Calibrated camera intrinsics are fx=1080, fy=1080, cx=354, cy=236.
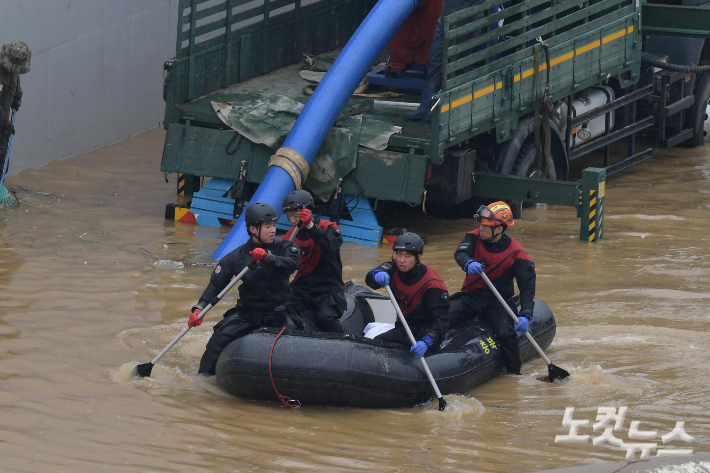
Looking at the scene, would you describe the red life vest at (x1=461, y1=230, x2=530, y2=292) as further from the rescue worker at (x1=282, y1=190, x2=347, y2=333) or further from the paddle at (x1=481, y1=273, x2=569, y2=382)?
the rescue worker at (x1=282, y1=190, x2=347, y2=333)

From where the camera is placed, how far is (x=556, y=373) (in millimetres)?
8242

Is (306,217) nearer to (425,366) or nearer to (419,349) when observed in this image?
(419,349)

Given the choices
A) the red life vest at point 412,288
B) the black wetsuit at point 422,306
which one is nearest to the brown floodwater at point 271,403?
the black wetsuit at point 422,306

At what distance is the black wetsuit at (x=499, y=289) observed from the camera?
27.7ft

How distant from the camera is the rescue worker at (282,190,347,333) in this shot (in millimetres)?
8438

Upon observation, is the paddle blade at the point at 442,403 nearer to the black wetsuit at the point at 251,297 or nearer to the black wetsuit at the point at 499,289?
the black wetsuit at the point at 499,289

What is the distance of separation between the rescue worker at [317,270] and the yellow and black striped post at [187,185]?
5.21 m

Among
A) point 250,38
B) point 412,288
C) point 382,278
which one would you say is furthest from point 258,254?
A: point 250,38

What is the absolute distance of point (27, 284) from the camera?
10.1 m

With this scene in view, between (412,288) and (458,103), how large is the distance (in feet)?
14.0

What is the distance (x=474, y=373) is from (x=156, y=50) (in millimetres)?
11358

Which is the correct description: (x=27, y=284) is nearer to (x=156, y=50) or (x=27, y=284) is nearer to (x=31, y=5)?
(x=31, y=5)

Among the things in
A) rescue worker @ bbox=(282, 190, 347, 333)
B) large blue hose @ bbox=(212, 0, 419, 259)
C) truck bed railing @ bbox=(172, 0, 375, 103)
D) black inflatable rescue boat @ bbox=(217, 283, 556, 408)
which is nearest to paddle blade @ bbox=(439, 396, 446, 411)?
black inflatable rescue boat @ bbox=(217, 283, 556, 408)

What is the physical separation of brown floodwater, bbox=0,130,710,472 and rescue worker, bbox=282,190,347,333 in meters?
1.00
